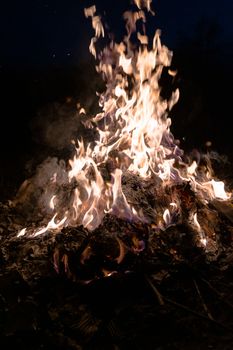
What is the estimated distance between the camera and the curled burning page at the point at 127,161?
16.2ft

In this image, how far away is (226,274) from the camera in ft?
14.1

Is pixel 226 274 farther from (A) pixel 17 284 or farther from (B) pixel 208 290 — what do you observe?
(A) pixel 17 284

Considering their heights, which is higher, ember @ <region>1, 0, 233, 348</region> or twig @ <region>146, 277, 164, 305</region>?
ember @ <region>1, 0, 233, 348</region>

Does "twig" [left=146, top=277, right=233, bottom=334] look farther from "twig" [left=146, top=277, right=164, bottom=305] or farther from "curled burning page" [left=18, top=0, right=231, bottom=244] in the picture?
"curled burning page" [left=18, top=0, right=231, bottom=244]

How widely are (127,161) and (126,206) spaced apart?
133cm

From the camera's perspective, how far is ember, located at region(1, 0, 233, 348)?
13.3 ft

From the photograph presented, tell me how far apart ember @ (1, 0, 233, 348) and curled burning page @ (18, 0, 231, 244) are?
17 mm

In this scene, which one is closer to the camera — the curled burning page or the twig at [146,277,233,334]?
the twig at [146,277,233,334]

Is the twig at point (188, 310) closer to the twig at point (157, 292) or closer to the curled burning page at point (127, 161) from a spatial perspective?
the twig at point (157, 292)

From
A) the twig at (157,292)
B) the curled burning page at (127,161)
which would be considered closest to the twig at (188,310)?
the twig at (157,292)

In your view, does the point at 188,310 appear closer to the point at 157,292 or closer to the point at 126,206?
the point at 157,292

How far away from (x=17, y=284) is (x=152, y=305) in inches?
58.2

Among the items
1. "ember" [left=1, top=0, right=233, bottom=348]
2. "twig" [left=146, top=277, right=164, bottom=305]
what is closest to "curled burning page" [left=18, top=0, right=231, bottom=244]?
"ember" [left=1, top=0, right=233, bottom=348]

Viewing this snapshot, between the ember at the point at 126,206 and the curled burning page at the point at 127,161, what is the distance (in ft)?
0.06
